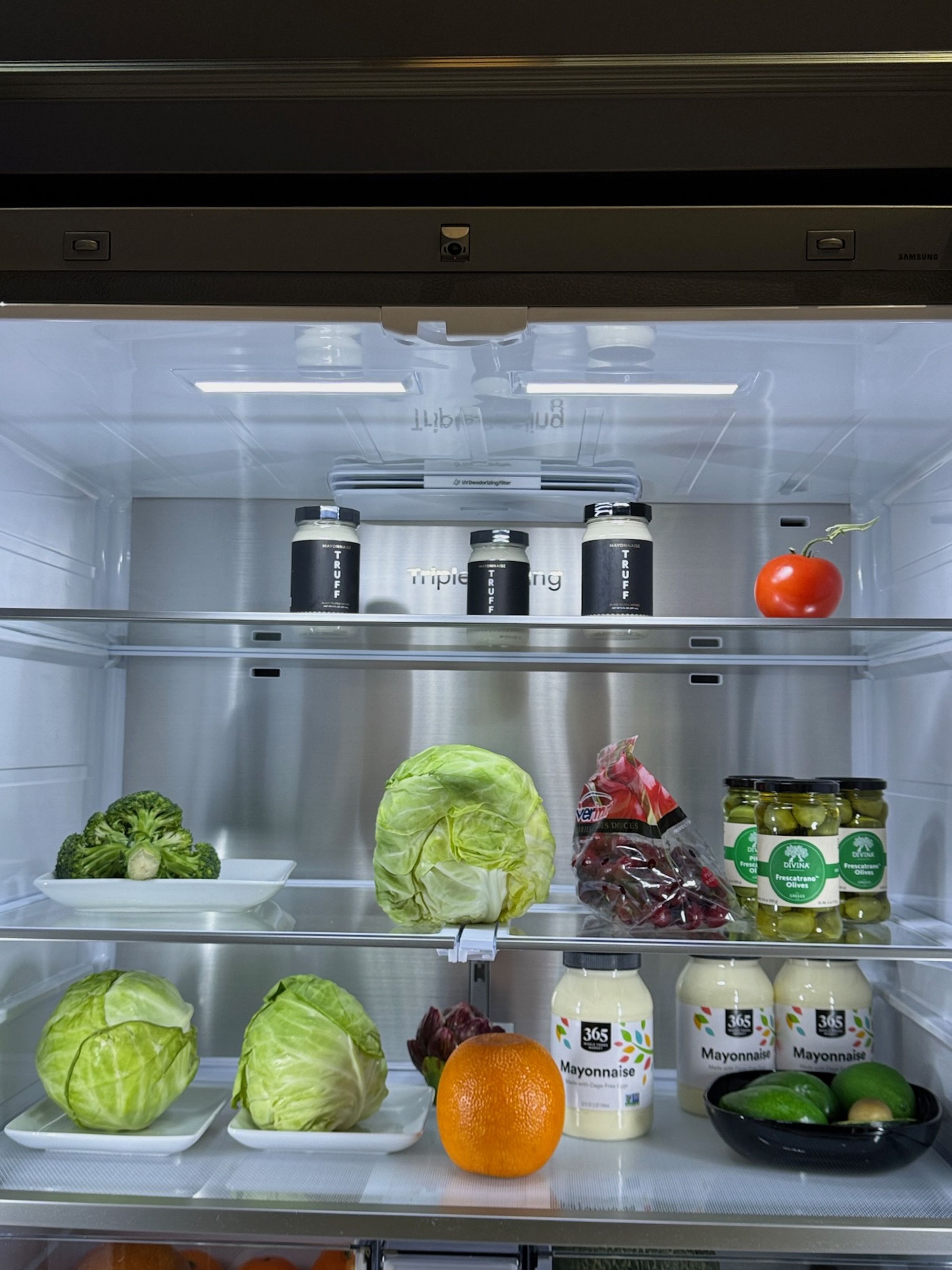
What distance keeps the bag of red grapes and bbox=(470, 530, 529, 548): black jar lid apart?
12.6 inches

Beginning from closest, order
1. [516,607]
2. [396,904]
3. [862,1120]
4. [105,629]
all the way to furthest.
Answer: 1. [862,1120]
2. [396,904]
3. [516,607]
4. [105,629]

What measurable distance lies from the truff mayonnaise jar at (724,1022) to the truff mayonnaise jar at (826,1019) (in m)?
0.03

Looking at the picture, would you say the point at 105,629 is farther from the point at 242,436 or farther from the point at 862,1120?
the point at 862,1120

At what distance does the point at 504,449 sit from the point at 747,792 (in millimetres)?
575

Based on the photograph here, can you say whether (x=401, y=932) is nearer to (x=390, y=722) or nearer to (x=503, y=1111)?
(x=503, y=1111)

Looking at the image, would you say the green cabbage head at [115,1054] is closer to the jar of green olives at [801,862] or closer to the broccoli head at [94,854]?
the broccoli head at [94,854]

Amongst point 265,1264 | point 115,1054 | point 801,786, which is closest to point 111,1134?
point 115,1054

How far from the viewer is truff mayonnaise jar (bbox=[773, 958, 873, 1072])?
4.86 ft

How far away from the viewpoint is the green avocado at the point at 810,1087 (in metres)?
1.33

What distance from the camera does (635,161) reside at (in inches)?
47.0

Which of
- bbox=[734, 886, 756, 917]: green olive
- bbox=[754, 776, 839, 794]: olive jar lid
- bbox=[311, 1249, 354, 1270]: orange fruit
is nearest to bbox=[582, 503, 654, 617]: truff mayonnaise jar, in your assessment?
bbox=[754, 776, 839, 794]: olive jar lid

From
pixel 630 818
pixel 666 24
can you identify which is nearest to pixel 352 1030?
pixel 630 818

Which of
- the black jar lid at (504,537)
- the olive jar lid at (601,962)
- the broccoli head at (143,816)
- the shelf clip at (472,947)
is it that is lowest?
the olive jar lid at (601,962)

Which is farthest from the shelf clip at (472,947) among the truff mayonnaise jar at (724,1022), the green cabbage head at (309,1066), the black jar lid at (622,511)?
the black jar lid at (622,511)
